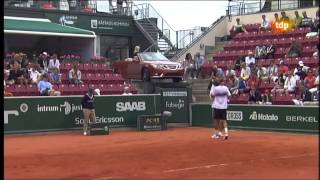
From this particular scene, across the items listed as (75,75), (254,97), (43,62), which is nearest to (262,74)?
(254,97)

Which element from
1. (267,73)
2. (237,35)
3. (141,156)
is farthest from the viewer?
(237,35)

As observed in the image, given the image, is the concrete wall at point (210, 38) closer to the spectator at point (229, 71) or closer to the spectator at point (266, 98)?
the spectator at point (229, 71)

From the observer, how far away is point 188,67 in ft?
108

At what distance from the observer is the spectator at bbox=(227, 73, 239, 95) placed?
84.9ft

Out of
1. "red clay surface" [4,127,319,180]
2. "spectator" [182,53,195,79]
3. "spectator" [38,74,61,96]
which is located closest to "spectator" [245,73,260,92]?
"red clay surface" [4,127,319,180]

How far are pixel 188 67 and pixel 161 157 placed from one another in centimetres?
1986

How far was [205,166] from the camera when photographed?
11.6 metres

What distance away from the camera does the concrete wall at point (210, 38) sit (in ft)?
117

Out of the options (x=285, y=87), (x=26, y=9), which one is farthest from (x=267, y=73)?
(x=26, y=9)

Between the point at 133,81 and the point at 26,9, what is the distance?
8.72m

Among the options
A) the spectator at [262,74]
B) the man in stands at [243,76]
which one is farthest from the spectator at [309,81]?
the man in stands at [243,76]

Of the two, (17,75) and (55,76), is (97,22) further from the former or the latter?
(17,75)

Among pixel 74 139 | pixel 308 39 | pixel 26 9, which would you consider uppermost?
pixel 26 9

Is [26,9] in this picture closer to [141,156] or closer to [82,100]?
[82,100]
